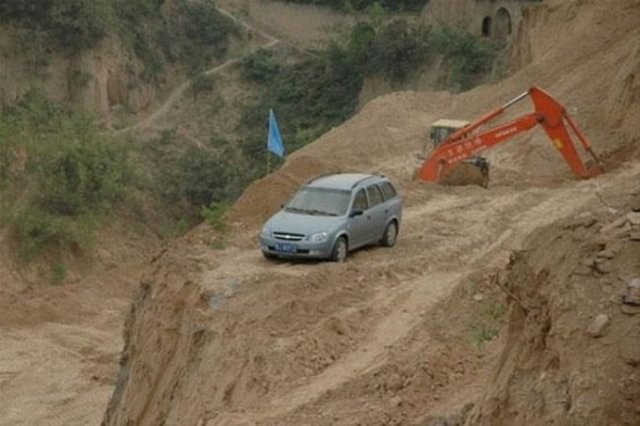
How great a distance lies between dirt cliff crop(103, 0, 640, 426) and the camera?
30.5 ft

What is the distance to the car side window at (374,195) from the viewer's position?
2103cm

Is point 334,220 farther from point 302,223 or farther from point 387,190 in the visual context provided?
point 387,190

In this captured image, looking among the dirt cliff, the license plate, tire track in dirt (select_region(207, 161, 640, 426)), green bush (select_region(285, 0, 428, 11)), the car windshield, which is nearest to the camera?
the dirt cliff

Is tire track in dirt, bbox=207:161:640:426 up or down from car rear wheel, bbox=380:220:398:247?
down

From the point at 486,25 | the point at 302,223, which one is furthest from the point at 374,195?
the point at 486,25

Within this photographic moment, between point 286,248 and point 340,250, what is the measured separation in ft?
3.07

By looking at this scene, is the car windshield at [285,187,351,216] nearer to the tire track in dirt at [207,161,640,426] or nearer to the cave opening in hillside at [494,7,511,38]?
the tire track in dirt at [207,161,640,426]

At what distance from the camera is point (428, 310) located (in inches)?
658

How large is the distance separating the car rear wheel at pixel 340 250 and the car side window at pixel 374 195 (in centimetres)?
113

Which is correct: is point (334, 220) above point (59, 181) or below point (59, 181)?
above

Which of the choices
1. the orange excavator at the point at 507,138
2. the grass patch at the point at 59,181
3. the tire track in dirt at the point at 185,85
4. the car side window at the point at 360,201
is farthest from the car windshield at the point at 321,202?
the tire track in dirt at the point at 185,85

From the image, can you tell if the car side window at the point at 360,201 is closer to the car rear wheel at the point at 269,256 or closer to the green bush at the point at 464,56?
the car rear wheel at the point at 269,256

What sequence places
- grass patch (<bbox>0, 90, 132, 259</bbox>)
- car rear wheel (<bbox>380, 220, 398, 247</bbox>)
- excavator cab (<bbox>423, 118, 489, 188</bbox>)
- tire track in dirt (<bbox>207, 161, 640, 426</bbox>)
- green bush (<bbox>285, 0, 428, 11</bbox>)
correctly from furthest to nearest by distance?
green bush (<bbox>285, 0, 428, 11</bbox>)
grass patch (<bbox>0, 90, 132, 259</bbox>)
excavator cab (<bbox>423, 118, 489, 188</bbox>)
car rear wheel (<bbox>380, 220, 398, 247</bbox>)
tire track in dirt (<bbox>207, 161, 640, 426</bbox>)

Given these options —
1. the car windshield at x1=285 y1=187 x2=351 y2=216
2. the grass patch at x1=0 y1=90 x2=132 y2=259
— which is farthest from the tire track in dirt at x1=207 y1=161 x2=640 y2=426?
the grass patch at x1=0 y1=90 x2=132 y2=259
